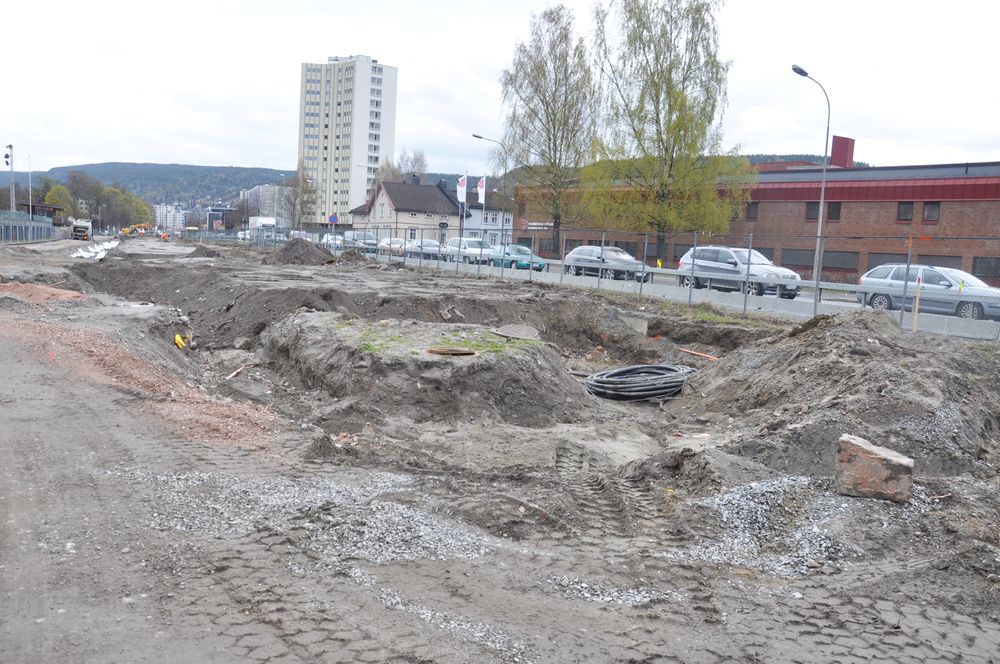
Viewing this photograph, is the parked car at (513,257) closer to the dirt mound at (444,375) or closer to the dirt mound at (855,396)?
the dirt mound at (855,396)

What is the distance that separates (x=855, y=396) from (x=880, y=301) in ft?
36.1

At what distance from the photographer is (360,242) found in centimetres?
5331

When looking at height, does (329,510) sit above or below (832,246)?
below

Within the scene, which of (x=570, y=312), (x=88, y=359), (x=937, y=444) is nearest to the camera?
(x=937, y=444)

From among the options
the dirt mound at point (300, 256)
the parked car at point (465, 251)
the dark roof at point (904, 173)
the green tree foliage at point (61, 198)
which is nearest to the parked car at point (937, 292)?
the parked car at point (465, 251)

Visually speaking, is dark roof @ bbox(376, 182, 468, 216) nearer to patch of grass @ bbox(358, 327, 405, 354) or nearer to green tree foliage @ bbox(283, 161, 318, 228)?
green tree foliage @ bbox(283, 161, 318, 228)

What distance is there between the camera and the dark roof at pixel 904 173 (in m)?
38.3

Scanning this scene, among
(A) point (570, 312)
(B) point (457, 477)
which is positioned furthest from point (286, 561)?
(A) point (570, 312)

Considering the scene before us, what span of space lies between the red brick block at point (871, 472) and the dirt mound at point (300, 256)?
33800mm

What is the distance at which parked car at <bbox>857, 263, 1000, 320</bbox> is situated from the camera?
16.3 m

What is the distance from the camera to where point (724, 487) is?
687 cm

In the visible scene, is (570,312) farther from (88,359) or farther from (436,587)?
(436,587)

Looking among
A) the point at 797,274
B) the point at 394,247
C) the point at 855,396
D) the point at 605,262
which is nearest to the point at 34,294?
the point at 855,396

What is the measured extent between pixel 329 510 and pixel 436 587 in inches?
56.0
